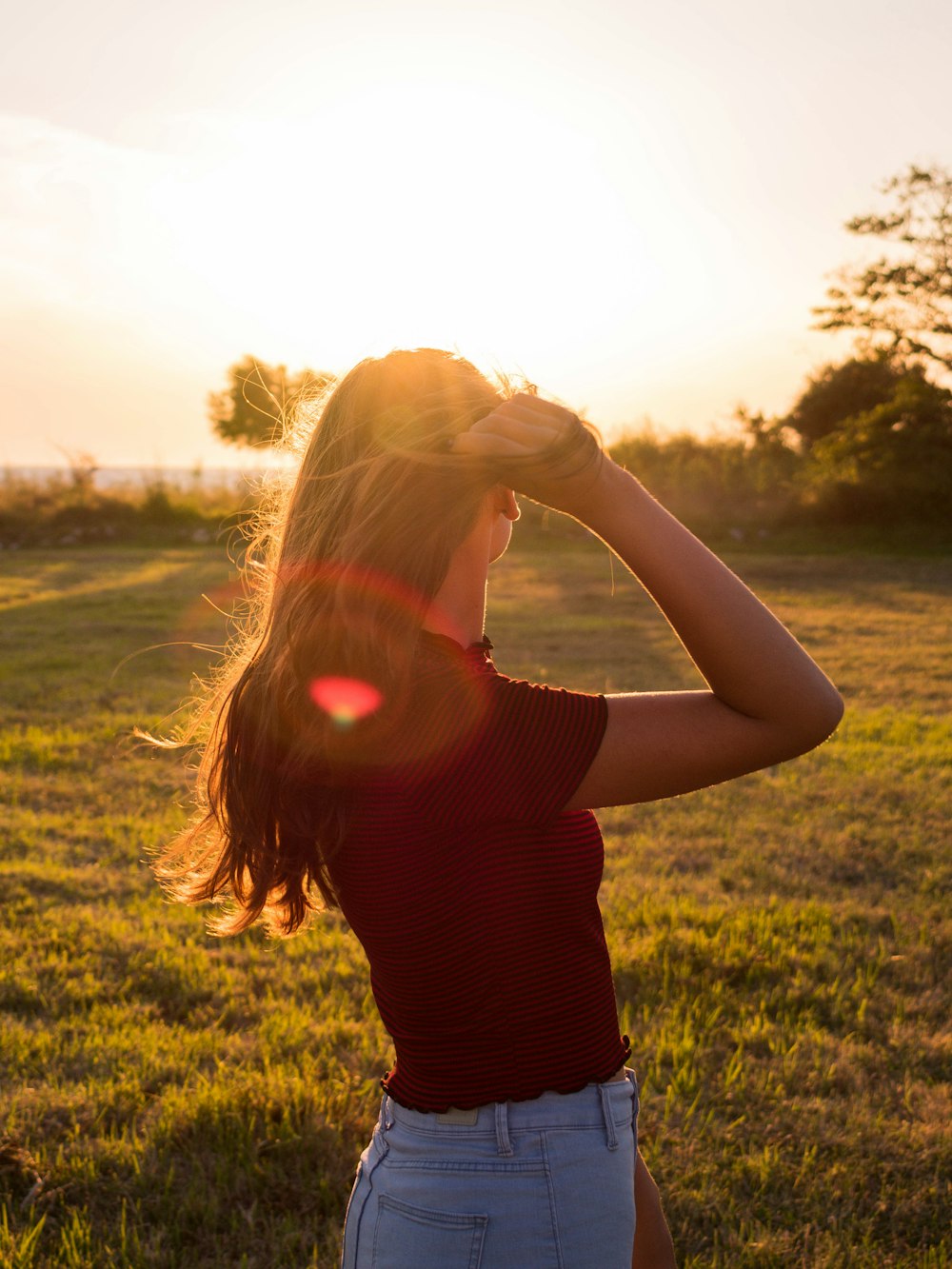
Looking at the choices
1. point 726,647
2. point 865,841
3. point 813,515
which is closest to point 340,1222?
point 726,647

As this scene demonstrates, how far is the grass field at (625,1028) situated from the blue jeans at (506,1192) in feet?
5.12

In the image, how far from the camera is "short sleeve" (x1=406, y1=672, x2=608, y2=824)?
1.28 meters

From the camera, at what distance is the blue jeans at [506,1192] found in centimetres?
133

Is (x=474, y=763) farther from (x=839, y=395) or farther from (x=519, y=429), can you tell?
(x=839, y=395)

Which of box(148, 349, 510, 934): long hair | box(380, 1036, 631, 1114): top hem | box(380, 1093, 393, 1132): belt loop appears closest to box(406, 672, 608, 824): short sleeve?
box(148, 349, 510, 934): long hair

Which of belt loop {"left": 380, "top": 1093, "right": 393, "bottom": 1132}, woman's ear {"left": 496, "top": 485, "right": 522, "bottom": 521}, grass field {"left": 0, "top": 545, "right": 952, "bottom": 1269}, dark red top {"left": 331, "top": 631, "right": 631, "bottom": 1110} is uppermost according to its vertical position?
woman's ear {"left": 496, "top": 485, "right": 522, "bottom": 521}

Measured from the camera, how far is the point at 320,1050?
3.60 meters

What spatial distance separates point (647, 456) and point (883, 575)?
49.6ft

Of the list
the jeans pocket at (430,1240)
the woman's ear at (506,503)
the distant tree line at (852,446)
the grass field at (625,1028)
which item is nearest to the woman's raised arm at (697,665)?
the woman's ear at (506,503)

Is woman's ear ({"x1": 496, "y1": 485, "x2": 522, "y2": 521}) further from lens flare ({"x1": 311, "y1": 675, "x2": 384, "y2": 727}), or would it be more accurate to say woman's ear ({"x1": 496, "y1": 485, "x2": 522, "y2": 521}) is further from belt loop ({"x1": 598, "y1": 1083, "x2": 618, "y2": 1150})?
belt loop ({"x1": 598, "y1": 1083, "x2": 618, "y2": 1150})

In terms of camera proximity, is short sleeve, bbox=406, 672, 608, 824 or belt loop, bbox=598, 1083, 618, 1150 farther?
belt loop, bbox=598, 1083, 618, 1150

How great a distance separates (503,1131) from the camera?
1365 millimetres

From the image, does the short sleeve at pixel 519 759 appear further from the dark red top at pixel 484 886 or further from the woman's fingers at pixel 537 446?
the woman's fingers at pixel 537 446

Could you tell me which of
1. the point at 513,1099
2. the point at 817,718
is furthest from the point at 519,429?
the point at 513,1099
